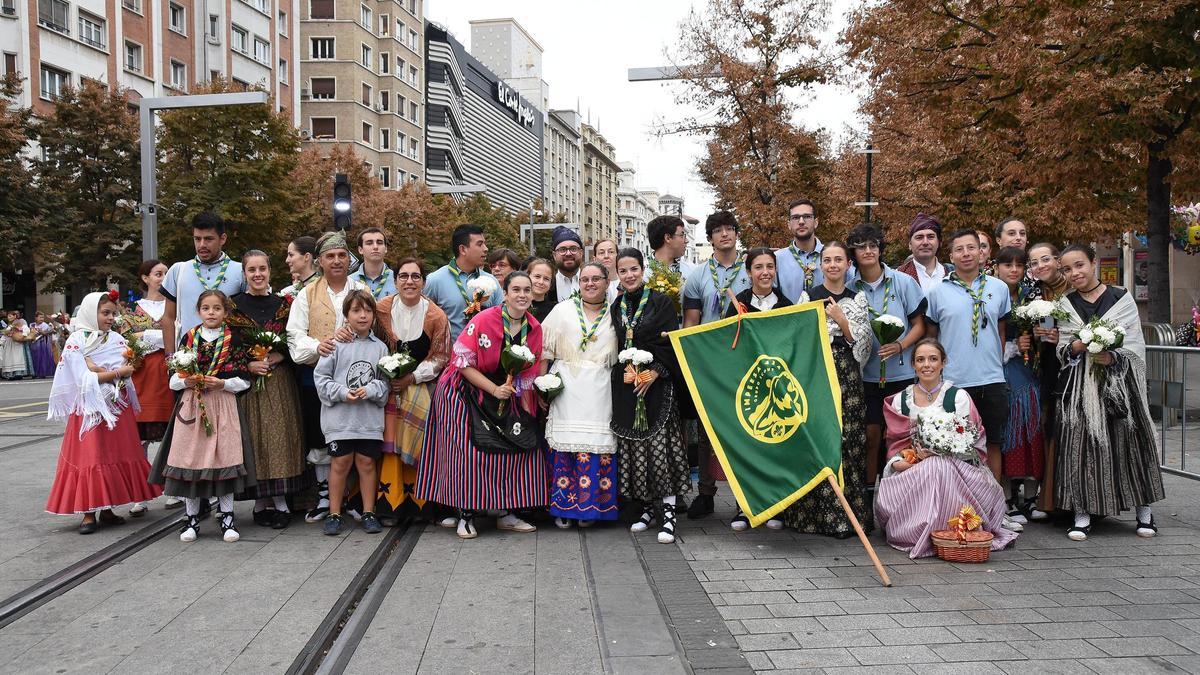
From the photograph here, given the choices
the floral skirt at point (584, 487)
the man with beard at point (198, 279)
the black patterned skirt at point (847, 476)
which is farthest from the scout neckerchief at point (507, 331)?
the man with beard at point (198, 279)

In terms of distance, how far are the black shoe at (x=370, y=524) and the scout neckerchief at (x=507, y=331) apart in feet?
5.37

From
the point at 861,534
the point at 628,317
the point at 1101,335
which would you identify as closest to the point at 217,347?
the point at 628,317

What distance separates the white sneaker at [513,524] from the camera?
687 cm

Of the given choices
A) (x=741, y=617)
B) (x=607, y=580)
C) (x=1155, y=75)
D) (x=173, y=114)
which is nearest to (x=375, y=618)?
(x=607, y=580)

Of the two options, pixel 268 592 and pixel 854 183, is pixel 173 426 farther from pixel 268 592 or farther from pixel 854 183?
pixel 854 183

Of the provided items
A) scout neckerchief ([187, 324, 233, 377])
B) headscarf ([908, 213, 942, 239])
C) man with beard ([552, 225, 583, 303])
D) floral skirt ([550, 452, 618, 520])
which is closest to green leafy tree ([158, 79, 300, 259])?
man with beard ([552, 225, 583, 303])

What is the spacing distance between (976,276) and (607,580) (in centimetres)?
361

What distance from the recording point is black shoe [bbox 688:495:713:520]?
7336 mm

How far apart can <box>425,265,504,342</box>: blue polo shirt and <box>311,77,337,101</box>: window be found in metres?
53.1

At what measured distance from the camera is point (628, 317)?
6.81 metres

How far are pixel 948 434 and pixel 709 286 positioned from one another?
2.23 m

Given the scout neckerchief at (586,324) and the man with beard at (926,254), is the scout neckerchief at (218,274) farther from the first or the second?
the man with beard at (926,254)

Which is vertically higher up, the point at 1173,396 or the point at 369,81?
the point at 369,81

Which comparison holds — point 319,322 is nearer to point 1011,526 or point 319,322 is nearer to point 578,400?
point 578,400
